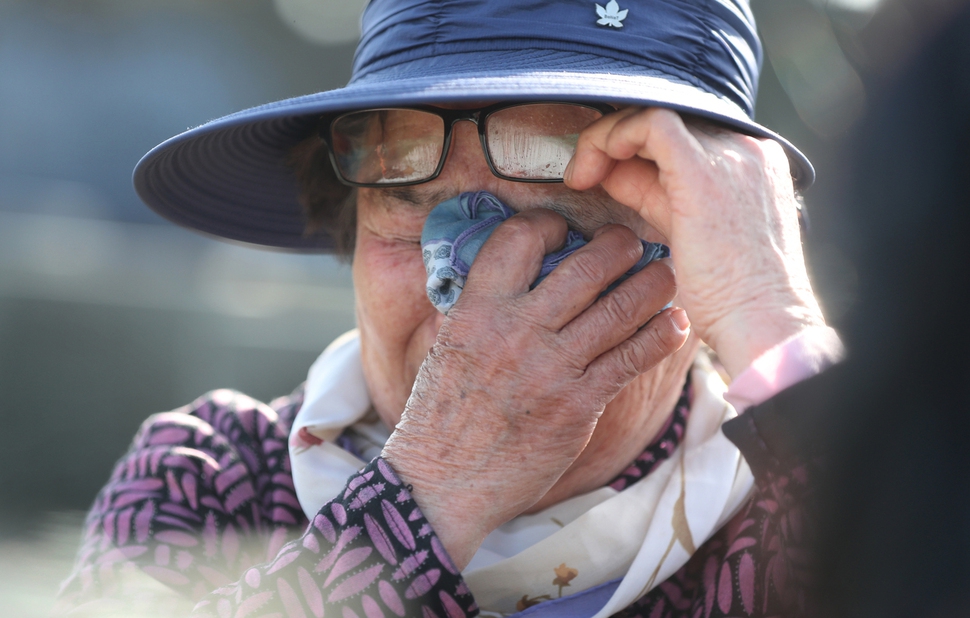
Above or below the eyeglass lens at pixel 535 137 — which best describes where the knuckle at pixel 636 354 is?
below

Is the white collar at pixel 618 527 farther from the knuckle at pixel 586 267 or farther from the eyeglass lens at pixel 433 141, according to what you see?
the eyeglass lens at pixel 433 141

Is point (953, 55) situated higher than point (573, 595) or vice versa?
point (953, 55)

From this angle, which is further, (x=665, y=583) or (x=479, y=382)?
(x=665, y=583)

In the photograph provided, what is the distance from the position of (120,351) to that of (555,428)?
4705mm

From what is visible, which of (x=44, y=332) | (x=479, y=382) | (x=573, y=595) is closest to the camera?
(x=479, y=382)

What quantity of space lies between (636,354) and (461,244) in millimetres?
449

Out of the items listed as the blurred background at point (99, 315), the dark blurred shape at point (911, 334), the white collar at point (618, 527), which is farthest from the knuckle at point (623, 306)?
the blurred background at point (99, 315)

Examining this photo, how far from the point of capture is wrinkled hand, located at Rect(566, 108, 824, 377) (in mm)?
1372

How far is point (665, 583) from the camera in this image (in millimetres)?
1893

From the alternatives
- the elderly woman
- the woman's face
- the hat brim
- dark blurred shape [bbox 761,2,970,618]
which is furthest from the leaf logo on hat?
dark blurred shape [bbox 761,2,970,618]

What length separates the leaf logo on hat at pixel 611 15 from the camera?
1646 mm

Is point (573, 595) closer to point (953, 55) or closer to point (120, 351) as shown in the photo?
point (953, 55)

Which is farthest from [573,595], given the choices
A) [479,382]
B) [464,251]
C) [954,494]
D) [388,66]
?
[388,66]

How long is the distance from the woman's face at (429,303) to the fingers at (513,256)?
12cm
